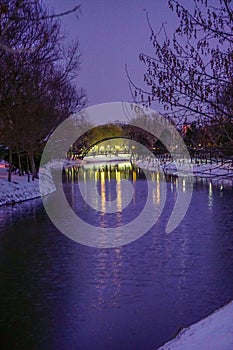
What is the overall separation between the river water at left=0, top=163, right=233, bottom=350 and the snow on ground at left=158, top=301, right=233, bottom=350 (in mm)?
609

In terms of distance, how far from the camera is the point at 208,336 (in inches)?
270

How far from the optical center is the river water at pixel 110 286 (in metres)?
8.16

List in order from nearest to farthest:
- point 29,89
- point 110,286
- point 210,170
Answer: point 210,170 → point 110,286 → point 29,89

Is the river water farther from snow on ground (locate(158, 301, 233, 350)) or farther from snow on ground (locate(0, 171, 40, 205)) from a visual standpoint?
snow on ground (locate(0, 171, 40, 205))

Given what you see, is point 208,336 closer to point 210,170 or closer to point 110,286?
point 210,170

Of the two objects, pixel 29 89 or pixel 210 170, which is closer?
pixel 210 170

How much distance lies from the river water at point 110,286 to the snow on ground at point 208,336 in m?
0.61

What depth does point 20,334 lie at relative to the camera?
824cm

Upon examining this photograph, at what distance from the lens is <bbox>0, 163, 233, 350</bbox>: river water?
321 inches

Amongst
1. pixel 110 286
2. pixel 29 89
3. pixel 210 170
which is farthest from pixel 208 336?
pixel 29 89

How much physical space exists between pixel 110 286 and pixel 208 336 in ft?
13.6

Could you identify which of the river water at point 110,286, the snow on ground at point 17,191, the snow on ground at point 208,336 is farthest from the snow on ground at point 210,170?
the snow on ground at point 17,191

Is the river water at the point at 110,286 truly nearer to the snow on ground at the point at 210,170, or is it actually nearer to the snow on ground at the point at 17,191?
the snow on ground at the point at 210,170

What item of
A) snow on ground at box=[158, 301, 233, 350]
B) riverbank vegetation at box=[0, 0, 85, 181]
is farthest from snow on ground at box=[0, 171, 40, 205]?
snow on ground at box=[158, 301, 233, 350]
